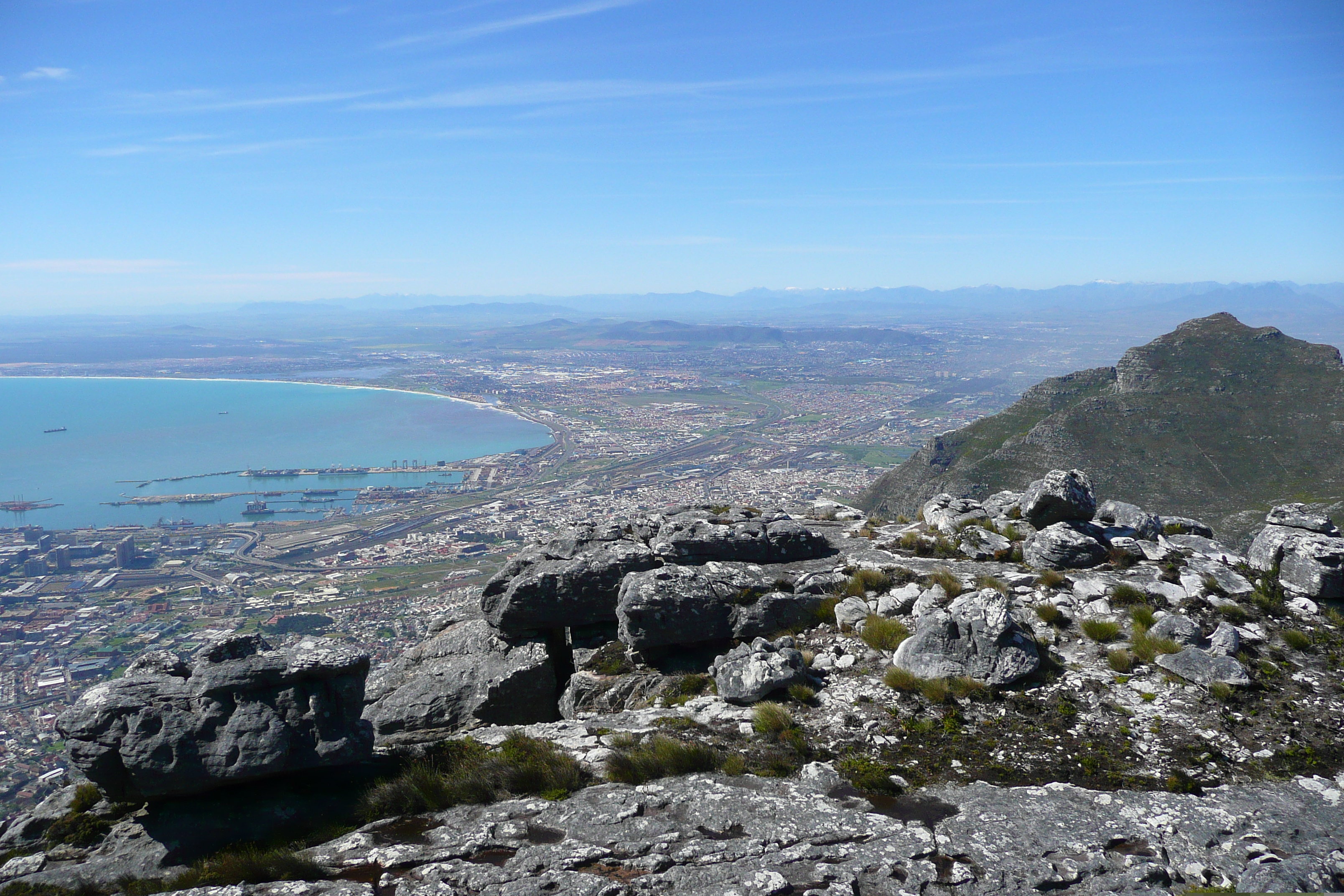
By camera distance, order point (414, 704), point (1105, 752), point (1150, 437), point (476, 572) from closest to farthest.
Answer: point (1105, 752) < point (414, 704) < point (476, 572) < point (1150, 437)

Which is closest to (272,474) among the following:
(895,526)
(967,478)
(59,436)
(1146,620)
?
(59,436)

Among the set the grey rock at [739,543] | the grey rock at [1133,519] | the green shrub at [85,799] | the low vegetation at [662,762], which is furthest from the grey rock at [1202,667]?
the green shrub at [85,799]

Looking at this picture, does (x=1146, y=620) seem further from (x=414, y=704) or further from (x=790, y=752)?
(x=414, y=704)

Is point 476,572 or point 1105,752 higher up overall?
point 1105,752

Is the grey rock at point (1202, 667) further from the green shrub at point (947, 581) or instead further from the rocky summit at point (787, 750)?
the green shrub at point (947, 581)

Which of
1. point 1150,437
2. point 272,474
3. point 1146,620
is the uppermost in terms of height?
point 1146,620

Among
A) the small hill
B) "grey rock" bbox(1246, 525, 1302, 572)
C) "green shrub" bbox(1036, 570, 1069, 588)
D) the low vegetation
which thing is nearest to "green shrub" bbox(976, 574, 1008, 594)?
"green shrub" bbox(1036, 570, 1069, 588)

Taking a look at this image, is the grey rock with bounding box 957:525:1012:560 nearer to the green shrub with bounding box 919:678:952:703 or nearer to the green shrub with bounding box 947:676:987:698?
the green shrub with bounding box 947:676:987:698
